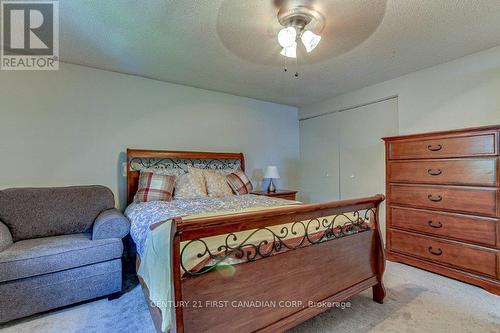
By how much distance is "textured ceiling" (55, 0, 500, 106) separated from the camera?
1.79 metres

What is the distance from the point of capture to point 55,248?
191cm

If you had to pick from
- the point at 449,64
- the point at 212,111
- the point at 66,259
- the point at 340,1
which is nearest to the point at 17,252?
the point at 66,259

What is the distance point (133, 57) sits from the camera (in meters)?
2.57

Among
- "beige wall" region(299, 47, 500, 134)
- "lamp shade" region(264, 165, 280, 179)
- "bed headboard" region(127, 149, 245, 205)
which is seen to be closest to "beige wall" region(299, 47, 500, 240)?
"beige wall" region(299, 47, 500, 134)

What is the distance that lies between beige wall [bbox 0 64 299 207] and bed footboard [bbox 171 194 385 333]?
2.26 meters

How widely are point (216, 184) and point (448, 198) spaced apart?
2.55 metres

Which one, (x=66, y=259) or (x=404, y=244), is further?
(x=404, y=244)

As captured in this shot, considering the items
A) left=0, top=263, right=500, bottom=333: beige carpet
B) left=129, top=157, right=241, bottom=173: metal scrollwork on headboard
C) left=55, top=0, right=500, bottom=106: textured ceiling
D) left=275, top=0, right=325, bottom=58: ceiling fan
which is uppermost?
Result: left=55, top=0, right=500, bottom=106: textured ceiling

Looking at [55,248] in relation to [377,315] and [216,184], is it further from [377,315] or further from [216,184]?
[377,315]

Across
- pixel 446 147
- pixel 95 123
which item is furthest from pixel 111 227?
pixel 446 147

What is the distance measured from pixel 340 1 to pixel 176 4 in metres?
1.19

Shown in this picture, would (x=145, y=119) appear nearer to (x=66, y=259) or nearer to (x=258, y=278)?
(x=66, y=259)

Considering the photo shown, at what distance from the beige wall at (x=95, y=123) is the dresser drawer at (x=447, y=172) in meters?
2.24

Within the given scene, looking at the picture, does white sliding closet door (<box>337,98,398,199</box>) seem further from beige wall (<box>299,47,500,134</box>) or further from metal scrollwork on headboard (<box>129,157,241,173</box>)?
metal scrollwork on headboard (<box>129,157,241,173</box>)
